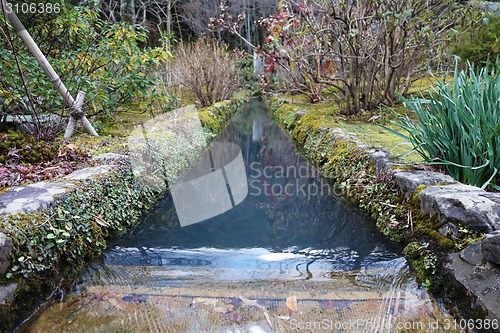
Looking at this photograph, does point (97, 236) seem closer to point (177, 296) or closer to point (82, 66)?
point (177, 296)

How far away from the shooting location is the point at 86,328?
1624 mm

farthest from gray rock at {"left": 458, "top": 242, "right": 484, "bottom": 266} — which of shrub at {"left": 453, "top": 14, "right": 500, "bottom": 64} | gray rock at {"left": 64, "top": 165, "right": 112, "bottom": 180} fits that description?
shrub at {"left": 453, "top": 14, "right": 500, "bottom": 64}

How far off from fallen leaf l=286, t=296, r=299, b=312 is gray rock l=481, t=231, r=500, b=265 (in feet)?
3.12

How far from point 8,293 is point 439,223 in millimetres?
2391

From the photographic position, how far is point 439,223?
2100mm

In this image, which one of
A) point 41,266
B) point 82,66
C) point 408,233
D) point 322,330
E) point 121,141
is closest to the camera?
point 322,330

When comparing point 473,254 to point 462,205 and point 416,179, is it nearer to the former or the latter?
point 462,205

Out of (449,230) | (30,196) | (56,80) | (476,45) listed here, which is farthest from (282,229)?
(476,45)

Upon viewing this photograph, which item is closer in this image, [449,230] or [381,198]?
[449,230]

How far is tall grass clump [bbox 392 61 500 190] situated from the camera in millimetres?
2371

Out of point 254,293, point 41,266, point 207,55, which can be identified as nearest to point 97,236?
point 41,266

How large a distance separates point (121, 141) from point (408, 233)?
334 centimetres

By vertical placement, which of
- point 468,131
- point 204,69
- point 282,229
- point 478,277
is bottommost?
point 282,229

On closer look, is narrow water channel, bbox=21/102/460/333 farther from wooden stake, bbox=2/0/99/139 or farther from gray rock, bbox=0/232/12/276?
wooden stake, bbox=2/0/99/139
